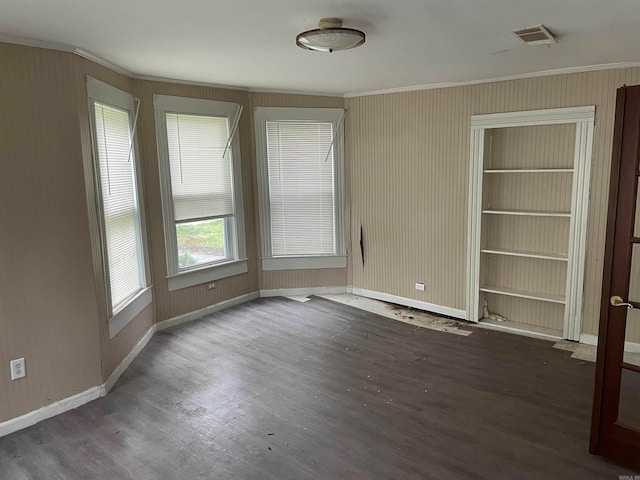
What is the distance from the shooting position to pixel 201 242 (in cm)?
501

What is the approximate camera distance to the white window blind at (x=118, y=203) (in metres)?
3.52

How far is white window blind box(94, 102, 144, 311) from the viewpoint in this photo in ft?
11.5

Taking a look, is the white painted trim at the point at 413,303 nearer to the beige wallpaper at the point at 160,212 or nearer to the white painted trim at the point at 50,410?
the beige wallpaper at the point at 160,212

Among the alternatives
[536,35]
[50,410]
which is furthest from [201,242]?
[536,35]

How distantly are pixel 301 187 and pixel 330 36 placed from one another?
291 cm

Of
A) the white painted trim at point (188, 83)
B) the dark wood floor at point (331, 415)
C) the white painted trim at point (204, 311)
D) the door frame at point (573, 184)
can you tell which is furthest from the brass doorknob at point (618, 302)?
the white painted trim at point (188, 83)

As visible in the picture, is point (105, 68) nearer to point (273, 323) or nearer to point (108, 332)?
point (108, 332)

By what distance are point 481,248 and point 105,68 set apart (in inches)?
145

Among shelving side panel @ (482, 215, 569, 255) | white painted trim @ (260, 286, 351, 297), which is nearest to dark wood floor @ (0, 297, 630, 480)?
shelving side panel @ (482, 215, 569, 255)

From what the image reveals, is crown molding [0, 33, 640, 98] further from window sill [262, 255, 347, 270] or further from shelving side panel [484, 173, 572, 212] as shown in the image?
window sill [262, 255, 347, 270]

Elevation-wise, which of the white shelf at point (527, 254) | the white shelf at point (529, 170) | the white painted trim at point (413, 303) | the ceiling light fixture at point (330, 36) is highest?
the ceiling light fixture at point (330, 36)

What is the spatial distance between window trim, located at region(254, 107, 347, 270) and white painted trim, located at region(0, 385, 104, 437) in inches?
103

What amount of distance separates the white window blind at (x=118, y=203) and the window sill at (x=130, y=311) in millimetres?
56

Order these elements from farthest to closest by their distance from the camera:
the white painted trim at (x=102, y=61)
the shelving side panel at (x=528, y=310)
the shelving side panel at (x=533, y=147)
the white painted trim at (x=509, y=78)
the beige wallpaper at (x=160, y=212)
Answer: the shelving side panel at (x=528, y=310)
the shelving side panel at (x=533, y=147)
the white painted trim at (x=509, y=78)
the white painted trim at (x=102, y=61)
the beige wallpaper at (x=160, y=212)
